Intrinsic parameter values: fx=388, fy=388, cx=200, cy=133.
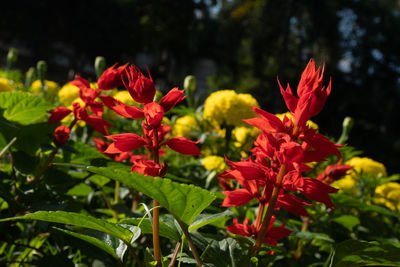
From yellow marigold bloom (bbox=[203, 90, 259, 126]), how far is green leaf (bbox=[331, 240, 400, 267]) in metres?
0.65

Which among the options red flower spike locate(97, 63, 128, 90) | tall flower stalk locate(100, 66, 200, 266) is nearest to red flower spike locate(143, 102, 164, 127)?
tall flower stalk locate(100, 66, 200, 266)

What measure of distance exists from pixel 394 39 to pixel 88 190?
866 inches

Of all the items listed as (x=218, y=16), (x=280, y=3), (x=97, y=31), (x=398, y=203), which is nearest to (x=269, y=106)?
(x=280, y=3)

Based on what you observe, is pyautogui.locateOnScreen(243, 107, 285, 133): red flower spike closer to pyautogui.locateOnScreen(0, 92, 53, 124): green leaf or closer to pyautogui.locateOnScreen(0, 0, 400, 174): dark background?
pyautogui.locateOnScreen(0, 92, 53, 124): green leaf

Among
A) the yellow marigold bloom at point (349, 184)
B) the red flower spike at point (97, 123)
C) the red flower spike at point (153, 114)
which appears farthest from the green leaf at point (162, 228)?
the yellow marigold bloom at point (349, 184)

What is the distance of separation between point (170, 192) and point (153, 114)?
0.30ft

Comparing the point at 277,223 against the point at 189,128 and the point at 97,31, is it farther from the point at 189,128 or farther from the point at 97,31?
the point at 97,31

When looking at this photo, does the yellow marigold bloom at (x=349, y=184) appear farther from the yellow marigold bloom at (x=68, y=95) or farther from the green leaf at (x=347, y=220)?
the yellow marigold bloom at (x=68, y=95)

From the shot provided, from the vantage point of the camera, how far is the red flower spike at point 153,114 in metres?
0.43

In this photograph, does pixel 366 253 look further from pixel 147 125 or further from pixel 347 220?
pixel 347 220

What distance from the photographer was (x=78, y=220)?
404 millimetres

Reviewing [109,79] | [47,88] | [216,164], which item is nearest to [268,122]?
[109,79]

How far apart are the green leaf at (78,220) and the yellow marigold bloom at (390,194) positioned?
37.1 inches

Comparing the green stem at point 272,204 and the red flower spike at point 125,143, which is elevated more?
the red flower spike at point 125,143
